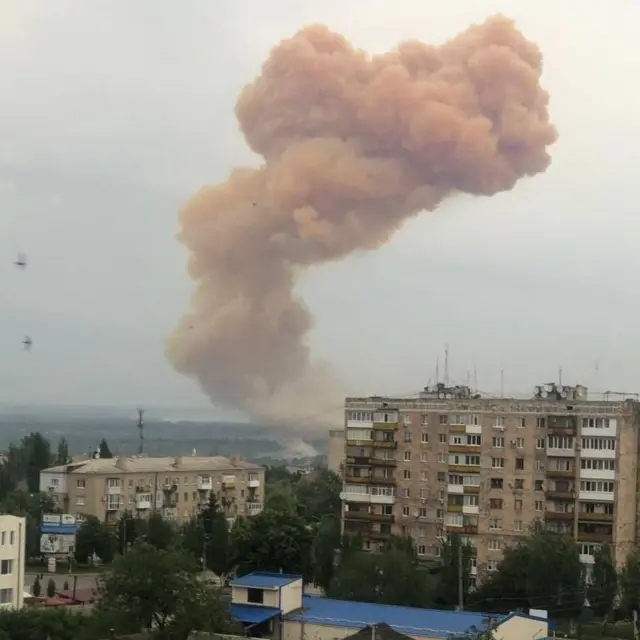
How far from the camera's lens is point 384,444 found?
36656mm

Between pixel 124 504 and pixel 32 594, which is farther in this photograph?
pixel 124 504

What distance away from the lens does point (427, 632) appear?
21500 mm

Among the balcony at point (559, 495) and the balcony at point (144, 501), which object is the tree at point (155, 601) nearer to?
the balcony at point (559, 495)

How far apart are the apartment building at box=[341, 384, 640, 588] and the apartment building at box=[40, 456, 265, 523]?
12741mm

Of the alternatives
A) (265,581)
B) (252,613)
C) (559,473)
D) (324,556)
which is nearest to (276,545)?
(324,556)

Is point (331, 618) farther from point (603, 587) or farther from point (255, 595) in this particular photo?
point (603, 587)

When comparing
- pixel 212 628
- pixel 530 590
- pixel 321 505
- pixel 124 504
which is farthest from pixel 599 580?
pixel 321 505

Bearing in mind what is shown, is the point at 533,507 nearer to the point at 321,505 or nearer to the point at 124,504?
the point at 124,504

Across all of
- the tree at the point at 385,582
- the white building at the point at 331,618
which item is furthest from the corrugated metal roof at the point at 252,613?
the tree at the point at 385,582

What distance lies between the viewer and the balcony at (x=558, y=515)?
108 feet

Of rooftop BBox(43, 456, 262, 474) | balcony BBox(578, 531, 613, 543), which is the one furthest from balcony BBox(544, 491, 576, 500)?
rooftop BBox(43, 456, 262, 474)

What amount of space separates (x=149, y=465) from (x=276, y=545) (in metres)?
17.6

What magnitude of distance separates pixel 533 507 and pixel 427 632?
12741 millimetres

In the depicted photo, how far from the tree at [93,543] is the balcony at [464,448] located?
516 inches
